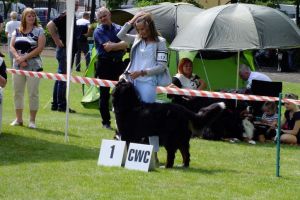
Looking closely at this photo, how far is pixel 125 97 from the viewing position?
7.16 metres

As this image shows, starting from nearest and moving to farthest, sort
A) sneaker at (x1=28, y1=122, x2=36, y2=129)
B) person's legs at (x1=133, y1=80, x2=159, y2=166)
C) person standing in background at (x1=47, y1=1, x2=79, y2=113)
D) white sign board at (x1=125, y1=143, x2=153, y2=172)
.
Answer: white sign board at (x1=125, y1=143, x2=153, y2=172) → person's legs at (x1=133, y1=80, x2=159, y2=166) → sneaker at (x1=28, y1=122, x2=36, y2=129) → person standing in background at (x1=47, y1=1, x2=79, y2=113)

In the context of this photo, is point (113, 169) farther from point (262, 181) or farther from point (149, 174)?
point (262, 181)

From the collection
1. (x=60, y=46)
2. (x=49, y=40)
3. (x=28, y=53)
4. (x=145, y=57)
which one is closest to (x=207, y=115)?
(x=145, y=57)

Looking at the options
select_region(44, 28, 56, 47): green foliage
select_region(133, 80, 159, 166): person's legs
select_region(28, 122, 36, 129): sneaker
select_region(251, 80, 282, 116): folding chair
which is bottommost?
select_region(44, 28, 56, 47): green foliage

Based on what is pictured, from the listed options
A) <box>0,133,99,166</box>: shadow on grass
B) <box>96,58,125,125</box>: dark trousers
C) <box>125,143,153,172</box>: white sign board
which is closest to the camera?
<box>125,143,153,172</box>: white sign board

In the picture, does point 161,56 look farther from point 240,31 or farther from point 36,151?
point 240,31

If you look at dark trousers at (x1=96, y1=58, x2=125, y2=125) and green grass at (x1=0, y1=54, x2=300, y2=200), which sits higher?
dark trousers at (x1=96, y1=58, x2=125, y2=125)

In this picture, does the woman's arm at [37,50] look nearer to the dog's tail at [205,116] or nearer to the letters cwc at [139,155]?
the letters cwc at [139,155]

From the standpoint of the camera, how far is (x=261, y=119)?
1013cm

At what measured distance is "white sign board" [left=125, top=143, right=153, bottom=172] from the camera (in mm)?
6836

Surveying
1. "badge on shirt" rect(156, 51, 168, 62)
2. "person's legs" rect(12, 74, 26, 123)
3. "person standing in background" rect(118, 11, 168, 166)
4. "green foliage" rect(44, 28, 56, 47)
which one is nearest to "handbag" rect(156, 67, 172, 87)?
"person standing in background" rect(118, 11, 168, 166)

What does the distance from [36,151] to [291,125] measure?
12.3ft

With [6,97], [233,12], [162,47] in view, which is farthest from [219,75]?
[162,47]

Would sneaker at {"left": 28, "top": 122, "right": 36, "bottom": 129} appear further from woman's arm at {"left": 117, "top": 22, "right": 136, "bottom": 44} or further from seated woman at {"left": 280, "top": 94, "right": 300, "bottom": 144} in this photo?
seated woman at {"left": 280, "top": 94, "right": 300, "bottom": 144}
